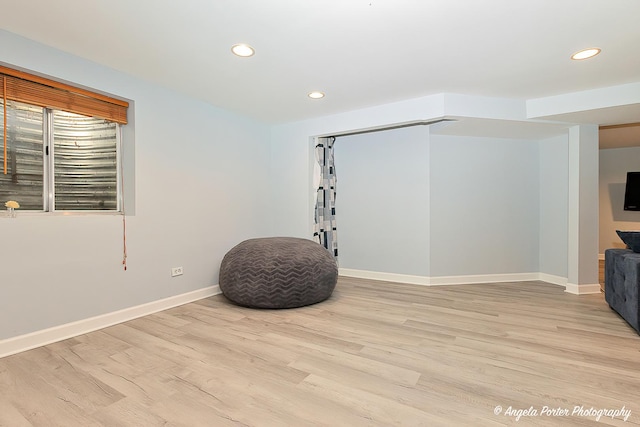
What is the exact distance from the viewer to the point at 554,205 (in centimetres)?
432

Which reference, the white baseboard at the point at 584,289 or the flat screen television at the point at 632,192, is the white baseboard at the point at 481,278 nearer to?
the white baseboard at the point at 584,289

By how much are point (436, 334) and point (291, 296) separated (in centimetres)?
140

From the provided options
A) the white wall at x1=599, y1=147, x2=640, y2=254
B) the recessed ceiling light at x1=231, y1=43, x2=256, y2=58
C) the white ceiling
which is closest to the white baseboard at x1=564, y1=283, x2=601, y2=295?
the white ceiling

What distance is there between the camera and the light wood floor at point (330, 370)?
1.55m

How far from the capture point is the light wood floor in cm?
155

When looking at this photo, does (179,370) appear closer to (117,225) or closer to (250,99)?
(117,225)

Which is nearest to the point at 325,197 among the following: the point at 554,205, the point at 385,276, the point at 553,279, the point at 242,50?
the point at 385,276

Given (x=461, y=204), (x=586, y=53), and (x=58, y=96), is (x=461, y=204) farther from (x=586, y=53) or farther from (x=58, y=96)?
(x=58, y=96)

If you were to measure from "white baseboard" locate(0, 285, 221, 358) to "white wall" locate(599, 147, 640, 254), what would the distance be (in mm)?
7773

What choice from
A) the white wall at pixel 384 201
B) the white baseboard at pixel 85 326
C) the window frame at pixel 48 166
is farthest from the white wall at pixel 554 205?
the window frame at pixel 48 166

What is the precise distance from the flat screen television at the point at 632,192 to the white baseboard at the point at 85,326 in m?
7.81

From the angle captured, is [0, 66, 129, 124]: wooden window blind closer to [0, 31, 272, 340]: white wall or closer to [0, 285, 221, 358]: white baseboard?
[0, 31, 272, 340]: white wall

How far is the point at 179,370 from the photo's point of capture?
1961 millimetres

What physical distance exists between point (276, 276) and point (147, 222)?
55.0 inches
